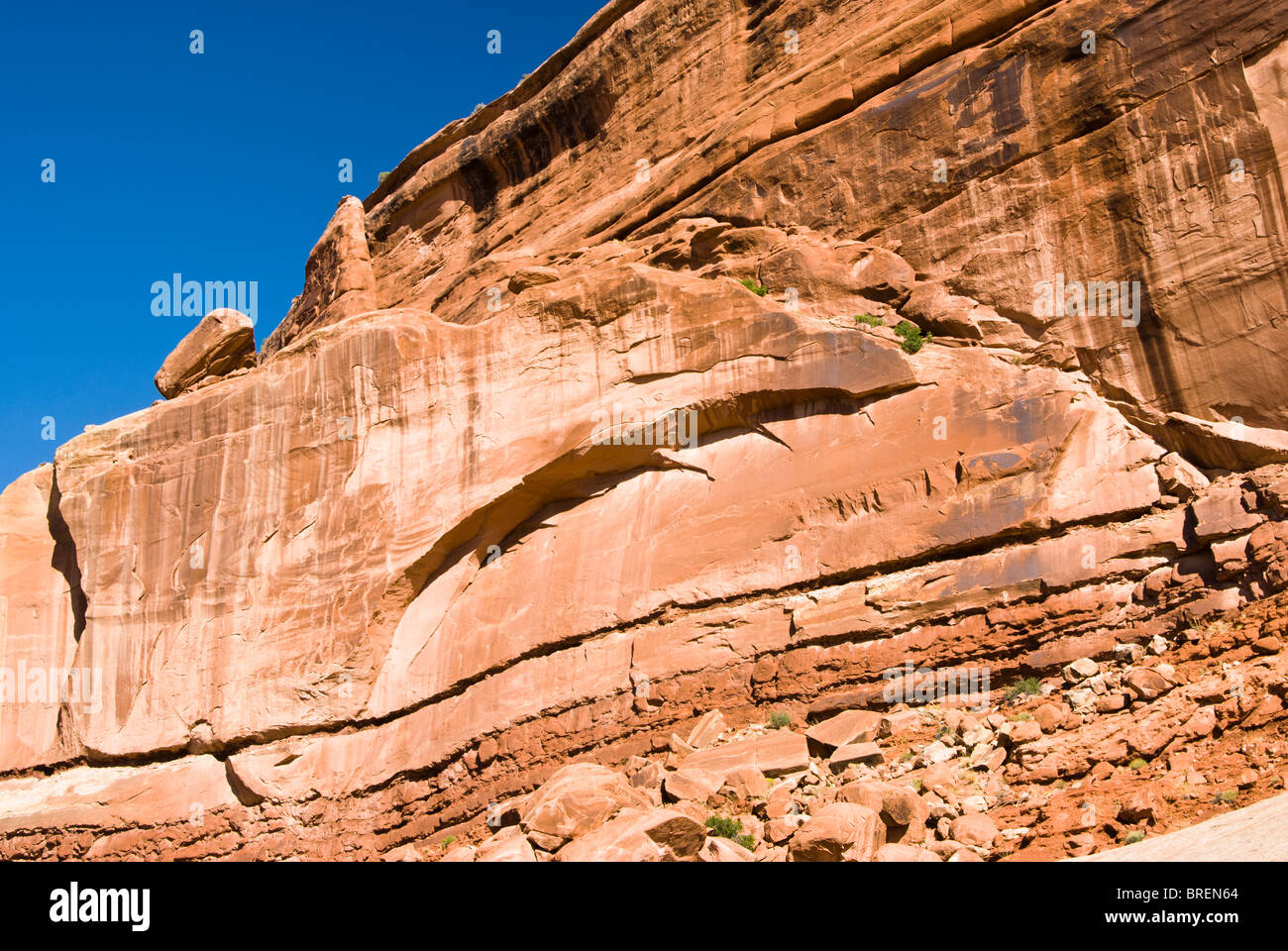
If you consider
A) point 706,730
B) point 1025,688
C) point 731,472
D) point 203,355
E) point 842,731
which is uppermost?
point 203,355

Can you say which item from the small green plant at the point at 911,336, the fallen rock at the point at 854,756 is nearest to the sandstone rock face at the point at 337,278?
the small green plant at the point at 911,336

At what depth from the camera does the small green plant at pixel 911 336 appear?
59.1 feet

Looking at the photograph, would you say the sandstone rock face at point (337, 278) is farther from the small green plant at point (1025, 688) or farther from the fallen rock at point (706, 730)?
the small green plant at point (1025, 688)

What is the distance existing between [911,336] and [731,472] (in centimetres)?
358

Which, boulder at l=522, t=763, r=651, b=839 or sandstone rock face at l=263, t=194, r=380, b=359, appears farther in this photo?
sandstone rock face at l=263, t=194, r=380, b=359

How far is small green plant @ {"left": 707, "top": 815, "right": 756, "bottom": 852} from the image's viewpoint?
12.9 metres

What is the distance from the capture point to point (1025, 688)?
579 inches

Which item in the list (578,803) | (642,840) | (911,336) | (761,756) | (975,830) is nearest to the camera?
(975,830)

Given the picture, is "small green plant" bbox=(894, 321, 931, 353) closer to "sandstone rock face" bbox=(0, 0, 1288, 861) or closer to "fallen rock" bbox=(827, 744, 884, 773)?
"sandstone rock face" bbox=(0, 0, 1288, 861)

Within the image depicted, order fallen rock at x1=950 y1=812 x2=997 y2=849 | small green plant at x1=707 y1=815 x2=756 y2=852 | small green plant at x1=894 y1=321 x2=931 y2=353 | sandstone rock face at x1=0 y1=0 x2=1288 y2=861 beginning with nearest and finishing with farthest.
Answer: fallen rock at x1=950 y1=812 x2=997 y2=849, small green plant at x1=707 y1=815 x2=756 y2=852, sandstone rock face at x1=0 y1=0 x2=1288 y2=861, small green plant at x1=894 y1=321 x2=931 y2=353

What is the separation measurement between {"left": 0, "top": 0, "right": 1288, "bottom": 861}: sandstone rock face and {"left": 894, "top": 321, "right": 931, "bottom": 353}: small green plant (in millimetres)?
130

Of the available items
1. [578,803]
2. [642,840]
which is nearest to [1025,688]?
[642,840]

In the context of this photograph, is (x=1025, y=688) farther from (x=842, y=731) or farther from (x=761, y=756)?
(x=761, y=756)

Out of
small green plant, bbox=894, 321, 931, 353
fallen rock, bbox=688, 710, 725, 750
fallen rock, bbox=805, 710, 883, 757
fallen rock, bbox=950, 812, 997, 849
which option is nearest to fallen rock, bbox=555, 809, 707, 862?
fallen rock, bbox=950, 812, 997, 849
